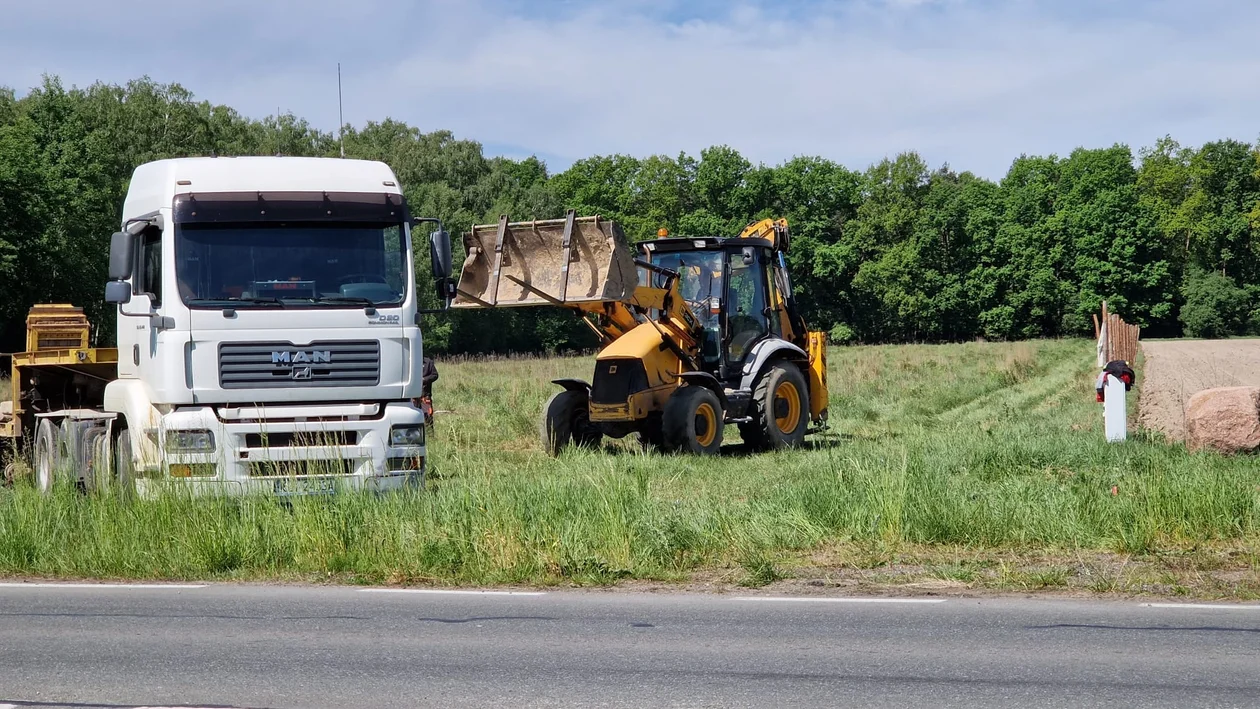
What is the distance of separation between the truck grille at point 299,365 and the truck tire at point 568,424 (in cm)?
585

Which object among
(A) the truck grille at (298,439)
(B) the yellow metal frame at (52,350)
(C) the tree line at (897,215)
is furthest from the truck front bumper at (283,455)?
(C) the tree line at (897,215)

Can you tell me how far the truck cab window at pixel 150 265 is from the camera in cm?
1169

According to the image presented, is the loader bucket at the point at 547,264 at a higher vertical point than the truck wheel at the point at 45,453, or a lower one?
higher

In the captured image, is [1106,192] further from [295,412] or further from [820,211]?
[295,412]

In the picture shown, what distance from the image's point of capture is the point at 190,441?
11266 millimetres

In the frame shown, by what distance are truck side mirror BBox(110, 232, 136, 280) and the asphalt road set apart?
404 centimetres

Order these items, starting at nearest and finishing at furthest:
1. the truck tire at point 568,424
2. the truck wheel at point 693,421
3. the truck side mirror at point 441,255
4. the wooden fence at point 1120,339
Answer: the truck side mirror at point 441,255, the truck wheel at point 693,421, the truck tire at point 568,424, the wooden fence at point 1120,339

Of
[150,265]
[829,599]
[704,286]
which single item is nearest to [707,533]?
[829,599]

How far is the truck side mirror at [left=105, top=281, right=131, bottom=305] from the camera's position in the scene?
11875 millimetres

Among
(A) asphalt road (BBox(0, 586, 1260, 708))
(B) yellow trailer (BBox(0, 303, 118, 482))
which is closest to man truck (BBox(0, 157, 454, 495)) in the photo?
(A) asphalt road (BBox(0, 586, 1260, 708))

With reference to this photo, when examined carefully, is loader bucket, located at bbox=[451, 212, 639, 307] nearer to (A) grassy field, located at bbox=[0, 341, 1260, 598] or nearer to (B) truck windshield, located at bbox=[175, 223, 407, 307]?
(B) truck windshield, located at bbox=[175, 223, 407, 307]

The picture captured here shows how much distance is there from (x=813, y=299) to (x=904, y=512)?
259ft

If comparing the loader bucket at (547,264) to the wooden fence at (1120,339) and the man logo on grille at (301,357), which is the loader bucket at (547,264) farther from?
the wooden fence at (1120,339)

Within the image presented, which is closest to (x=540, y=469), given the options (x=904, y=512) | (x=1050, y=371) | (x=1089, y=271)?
(x=904, y=512)
